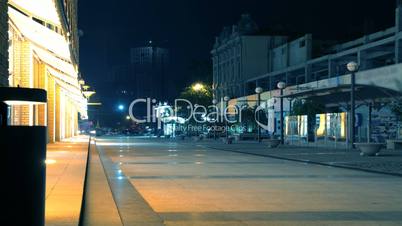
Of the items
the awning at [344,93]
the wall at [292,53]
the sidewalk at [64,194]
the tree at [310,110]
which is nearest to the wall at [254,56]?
the wall at [292,53]

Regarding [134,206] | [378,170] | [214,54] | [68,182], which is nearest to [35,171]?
[134,206]

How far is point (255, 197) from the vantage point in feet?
50.6

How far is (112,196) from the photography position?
50.5 ft

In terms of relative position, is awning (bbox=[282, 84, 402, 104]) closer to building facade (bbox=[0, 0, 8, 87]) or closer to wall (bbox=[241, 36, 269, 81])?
building facade (bbox=[0, 0, 8, 87])

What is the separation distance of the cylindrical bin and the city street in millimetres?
5559

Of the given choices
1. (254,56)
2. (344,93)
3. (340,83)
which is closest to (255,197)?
(344,93)

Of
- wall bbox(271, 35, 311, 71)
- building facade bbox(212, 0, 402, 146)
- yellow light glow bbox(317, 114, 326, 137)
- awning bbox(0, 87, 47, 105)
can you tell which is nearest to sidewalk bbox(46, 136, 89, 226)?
awning bbox(0, 87, 47, 105)

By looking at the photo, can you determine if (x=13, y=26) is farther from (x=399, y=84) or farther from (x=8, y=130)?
(x=399, y=84)

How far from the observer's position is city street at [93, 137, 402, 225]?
1185 centimetres

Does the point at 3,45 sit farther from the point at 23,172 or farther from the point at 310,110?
the point at 310,110

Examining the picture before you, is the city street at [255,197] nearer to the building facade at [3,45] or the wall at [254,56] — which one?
the building facade at [3,45]

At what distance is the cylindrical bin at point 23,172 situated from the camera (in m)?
5.43

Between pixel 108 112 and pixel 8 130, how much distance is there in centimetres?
18569

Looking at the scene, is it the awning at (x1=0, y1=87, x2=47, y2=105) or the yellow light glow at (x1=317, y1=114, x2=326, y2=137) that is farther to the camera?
the yellow light glow at (x1=317, y1=114, x2=326, y2=137)
